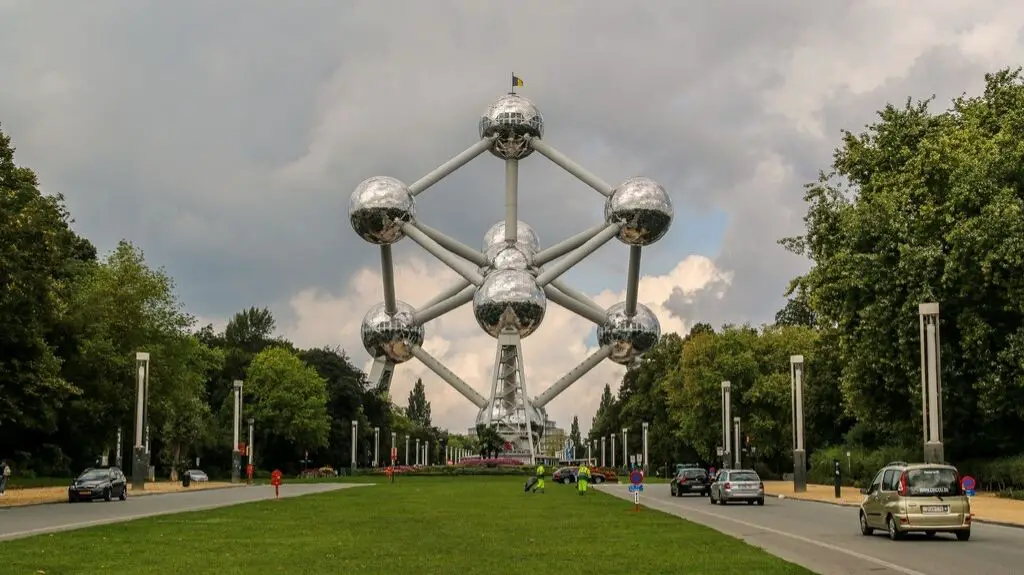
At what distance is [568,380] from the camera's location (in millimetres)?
96750

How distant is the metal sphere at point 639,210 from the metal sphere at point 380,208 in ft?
41.6

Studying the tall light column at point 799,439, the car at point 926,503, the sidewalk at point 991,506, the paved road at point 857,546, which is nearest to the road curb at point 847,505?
the sidewalk at point 991,506

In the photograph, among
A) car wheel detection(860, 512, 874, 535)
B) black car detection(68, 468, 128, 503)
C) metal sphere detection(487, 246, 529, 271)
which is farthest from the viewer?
metal sphere detection(487, 246, 529, 271)

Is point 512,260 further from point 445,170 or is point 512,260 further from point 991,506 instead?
point 991,506

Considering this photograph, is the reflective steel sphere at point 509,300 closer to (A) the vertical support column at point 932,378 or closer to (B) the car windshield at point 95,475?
(B) the car windshield at point 95,475

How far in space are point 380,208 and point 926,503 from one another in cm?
5986

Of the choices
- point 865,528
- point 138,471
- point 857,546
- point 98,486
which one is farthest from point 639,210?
point 857,546

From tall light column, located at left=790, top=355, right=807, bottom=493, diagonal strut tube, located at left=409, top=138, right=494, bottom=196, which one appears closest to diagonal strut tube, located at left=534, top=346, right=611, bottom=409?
diagonal strut tube, located at left=409, top=138, right=494, bottom=196

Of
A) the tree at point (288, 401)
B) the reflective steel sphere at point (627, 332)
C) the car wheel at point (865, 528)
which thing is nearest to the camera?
the car wheel at point (865, 528)

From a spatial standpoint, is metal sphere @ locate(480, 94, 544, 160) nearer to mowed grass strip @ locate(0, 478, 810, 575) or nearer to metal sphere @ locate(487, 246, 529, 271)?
metal sphere @ locate(487, 246, 529, 271)

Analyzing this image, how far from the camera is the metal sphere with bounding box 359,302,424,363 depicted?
3563 inches

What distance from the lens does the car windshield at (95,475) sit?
41.5 metres

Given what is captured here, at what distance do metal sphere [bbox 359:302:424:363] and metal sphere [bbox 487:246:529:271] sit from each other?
25.0 ft

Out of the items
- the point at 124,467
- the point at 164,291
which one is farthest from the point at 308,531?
the point at 124,467
